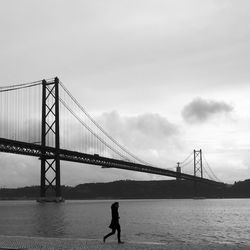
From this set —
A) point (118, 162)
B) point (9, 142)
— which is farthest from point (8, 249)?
point (118, 162)

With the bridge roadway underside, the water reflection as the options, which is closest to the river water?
the water reflection

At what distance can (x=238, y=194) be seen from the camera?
563 feet

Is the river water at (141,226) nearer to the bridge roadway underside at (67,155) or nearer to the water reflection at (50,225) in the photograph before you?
the water reflection at (50,225)

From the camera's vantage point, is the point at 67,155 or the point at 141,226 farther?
the point at 67,155

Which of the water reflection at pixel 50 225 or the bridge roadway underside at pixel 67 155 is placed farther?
the bridge roadway underside at pixel 67 155

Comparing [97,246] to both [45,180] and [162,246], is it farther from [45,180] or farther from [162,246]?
[45,180]

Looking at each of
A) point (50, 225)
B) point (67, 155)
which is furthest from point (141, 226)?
point (67, 155)

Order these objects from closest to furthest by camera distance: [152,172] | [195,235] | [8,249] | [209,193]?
1. [8,249]
2. [195,235]
3. [152,172]
4. [209,193]

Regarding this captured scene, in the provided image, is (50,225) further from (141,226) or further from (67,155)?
(67,155)

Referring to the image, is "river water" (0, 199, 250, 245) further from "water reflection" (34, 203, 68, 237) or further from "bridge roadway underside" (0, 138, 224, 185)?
"bridge roadway underside" (0, 138, 224, 185)

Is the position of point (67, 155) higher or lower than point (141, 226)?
higher

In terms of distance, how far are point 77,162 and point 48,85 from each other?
1201cm

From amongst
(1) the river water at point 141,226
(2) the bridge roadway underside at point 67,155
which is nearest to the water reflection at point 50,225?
(1) the river water at point 141,226

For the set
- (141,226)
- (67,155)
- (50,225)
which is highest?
(67,155)
